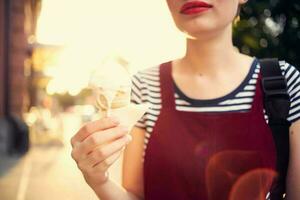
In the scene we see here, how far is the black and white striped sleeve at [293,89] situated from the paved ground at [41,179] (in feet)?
14.2

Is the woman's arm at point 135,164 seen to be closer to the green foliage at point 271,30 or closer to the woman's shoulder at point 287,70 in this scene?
the woman's shoulder at point 287,70

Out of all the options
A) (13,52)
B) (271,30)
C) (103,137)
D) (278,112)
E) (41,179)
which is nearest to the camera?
(103,137)

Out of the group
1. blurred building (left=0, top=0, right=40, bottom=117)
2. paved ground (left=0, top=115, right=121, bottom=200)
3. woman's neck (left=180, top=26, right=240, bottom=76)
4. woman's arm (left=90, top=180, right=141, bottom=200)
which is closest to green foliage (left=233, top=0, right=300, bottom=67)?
woman's neck (left=180, top=26, right=240, bottom=76)

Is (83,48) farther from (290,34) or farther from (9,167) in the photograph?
(9,167)

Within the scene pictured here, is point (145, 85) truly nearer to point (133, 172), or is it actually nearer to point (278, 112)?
point (133, 172)

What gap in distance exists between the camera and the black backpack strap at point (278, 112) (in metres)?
1.50

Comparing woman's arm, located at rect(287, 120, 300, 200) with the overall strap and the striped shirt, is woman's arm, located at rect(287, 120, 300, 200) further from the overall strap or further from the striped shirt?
the overall strap

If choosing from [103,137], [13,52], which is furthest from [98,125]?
[13,52]

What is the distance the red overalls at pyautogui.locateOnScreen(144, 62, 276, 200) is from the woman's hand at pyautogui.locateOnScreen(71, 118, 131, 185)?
21 cm

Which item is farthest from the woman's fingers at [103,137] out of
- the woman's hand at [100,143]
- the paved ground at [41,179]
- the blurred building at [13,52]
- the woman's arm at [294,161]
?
the blurred building at [13,52]

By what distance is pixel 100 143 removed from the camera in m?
1.36

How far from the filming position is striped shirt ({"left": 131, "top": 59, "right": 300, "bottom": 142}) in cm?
154

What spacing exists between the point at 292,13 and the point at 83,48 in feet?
3.32

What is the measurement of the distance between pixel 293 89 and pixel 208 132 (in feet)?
0.94
